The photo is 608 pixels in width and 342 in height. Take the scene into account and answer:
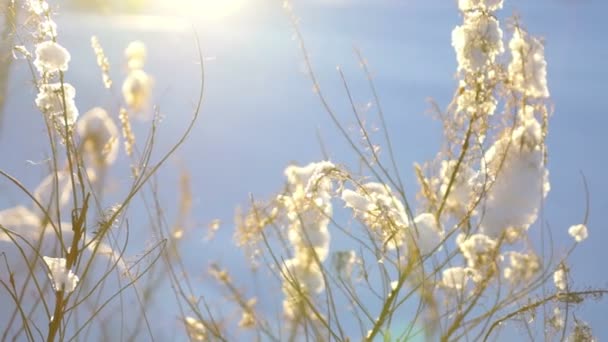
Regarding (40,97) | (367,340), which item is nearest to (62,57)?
(40,97)

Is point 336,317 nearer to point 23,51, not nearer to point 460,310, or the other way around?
point 460,310

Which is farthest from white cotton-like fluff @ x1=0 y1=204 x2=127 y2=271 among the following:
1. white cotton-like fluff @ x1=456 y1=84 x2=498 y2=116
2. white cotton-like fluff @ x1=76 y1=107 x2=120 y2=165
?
white cotton-like fluff @ x1=456 y1=84 x2=498 y2=116

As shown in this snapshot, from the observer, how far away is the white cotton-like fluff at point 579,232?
5.09 ft

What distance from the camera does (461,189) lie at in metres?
1.26

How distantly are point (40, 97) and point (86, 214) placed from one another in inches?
6.7

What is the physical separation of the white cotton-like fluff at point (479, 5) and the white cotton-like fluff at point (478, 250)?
38cm

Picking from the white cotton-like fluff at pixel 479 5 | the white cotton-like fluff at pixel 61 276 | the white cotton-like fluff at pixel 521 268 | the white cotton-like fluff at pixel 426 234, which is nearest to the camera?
the white cotton-like fluff at pixel 61 276

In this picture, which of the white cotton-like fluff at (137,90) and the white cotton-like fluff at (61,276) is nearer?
the white cotton-like fluff at (61,276)

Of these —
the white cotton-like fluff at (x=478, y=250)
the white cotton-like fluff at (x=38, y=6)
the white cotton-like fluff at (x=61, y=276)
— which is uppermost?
the white cotton-like fluff at (x=38, y=6)

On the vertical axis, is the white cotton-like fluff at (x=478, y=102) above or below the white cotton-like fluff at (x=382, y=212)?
above

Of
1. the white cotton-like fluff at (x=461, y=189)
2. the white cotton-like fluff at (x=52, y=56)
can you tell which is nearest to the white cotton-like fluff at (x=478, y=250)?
the white cotton-like fluff at (x=461, y=189)

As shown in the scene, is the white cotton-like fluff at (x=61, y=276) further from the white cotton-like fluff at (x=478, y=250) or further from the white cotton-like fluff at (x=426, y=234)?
the white cotton-like fluff at (x=478, y=250)

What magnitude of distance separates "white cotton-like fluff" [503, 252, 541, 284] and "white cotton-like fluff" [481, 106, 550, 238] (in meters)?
0.34

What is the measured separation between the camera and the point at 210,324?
1.30 meters
